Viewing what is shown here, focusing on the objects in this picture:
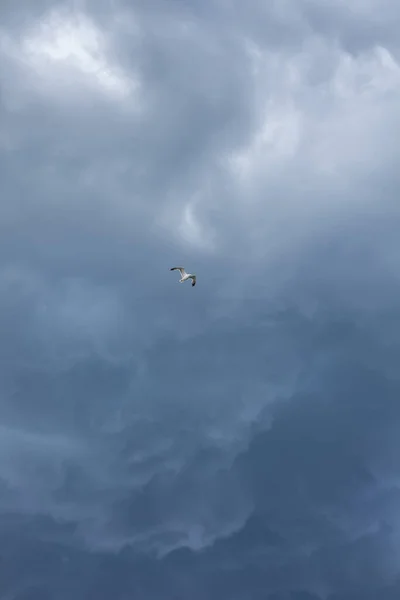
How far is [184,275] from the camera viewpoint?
137 metres
